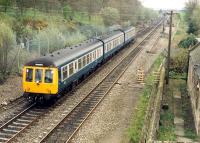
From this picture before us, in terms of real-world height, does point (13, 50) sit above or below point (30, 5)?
below

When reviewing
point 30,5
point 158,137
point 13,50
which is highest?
point 30,5

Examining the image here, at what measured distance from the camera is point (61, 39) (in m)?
38.4

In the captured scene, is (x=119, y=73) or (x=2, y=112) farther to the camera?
(x=119, y=73)

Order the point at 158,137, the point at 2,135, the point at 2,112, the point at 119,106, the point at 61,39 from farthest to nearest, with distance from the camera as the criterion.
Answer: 1. the point at 61,39
2. the point at 119,106
3. the point at 2,112
4. the point at 158,137
5. the point at 2,135

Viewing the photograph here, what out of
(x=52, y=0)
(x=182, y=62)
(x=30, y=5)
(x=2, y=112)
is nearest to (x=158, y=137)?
(x=2, y=112)

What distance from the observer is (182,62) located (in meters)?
33.0

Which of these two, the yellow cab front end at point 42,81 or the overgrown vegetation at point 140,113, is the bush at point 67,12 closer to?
the overgrown vegetation at point 140,113

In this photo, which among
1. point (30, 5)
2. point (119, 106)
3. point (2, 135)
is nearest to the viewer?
point (2, 135)

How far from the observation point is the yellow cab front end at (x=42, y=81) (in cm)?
1967

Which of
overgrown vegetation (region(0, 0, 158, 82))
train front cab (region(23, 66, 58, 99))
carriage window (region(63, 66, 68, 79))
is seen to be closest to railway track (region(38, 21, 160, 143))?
train front cab (region(23, 66, 58, 99))

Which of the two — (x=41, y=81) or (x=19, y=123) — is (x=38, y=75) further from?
(x=19, y=123)

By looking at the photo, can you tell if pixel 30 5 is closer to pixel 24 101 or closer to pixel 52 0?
pixel 52 0

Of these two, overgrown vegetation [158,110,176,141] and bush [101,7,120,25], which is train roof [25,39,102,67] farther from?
bush [101,7,120,25]

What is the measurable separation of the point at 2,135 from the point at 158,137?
6.98m
